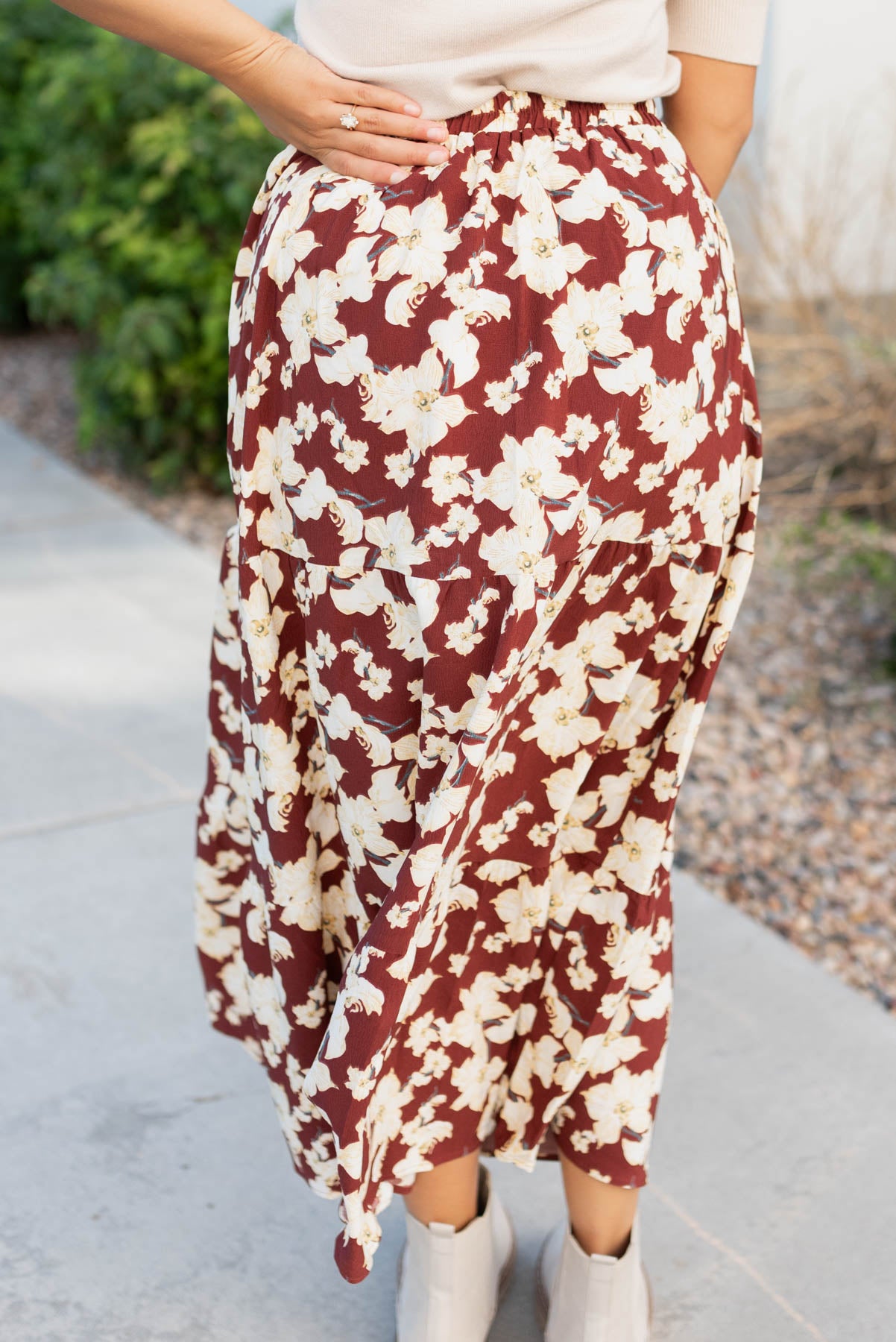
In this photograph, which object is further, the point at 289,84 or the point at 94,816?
the point at 94,816

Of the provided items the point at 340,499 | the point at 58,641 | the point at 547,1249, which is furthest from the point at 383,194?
the point at 58,641

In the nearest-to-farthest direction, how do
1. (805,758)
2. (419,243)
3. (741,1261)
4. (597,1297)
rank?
(419,243) → (597,1297) → (741,1261) → (805,758)

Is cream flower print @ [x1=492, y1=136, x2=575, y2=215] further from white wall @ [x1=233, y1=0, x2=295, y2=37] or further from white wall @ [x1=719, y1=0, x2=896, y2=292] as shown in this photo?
white wall @ [x1=233, y1=0, x2=295, y2=37]

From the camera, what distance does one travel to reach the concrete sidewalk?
61.9 inches

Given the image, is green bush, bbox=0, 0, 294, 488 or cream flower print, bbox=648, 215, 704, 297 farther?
green bush, bbox=0, 0, 294, 488

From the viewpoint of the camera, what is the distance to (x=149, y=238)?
14.2ft

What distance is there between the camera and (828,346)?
4082mm

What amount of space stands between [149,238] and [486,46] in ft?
11.4

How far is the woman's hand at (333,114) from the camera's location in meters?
1.10

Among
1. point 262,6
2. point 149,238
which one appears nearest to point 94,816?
point 149,238

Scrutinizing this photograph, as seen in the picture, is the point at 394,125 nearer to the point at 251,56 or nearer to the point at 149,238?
the point at 251,56

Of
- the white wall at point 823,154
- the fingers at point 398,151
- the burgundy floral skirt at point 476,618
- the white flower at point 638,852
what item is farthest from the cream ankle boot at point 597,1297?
the white wall at point 823,154

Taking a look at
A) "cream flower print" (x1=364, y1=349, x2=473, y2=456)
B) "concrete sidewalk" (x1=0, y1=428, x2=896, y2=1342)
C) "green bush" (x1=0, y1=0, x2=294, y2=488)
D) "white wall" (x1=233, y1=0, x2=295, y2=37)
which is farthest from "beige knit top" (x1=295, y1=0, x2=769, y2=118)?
"white wall" (x1=233, y1=0, x2=295, y2=37)

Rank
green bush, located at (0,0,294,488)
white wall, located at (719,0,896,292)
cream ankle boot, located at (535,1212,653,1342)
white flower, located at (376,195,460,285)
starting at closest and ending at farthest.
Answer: white flower, located at (376,195,460,285) < cream ankle boot, located at (535,1212,653,1342) < white wall, located at (719,0,896,292) < green bush, located at (0,0,294,488)
